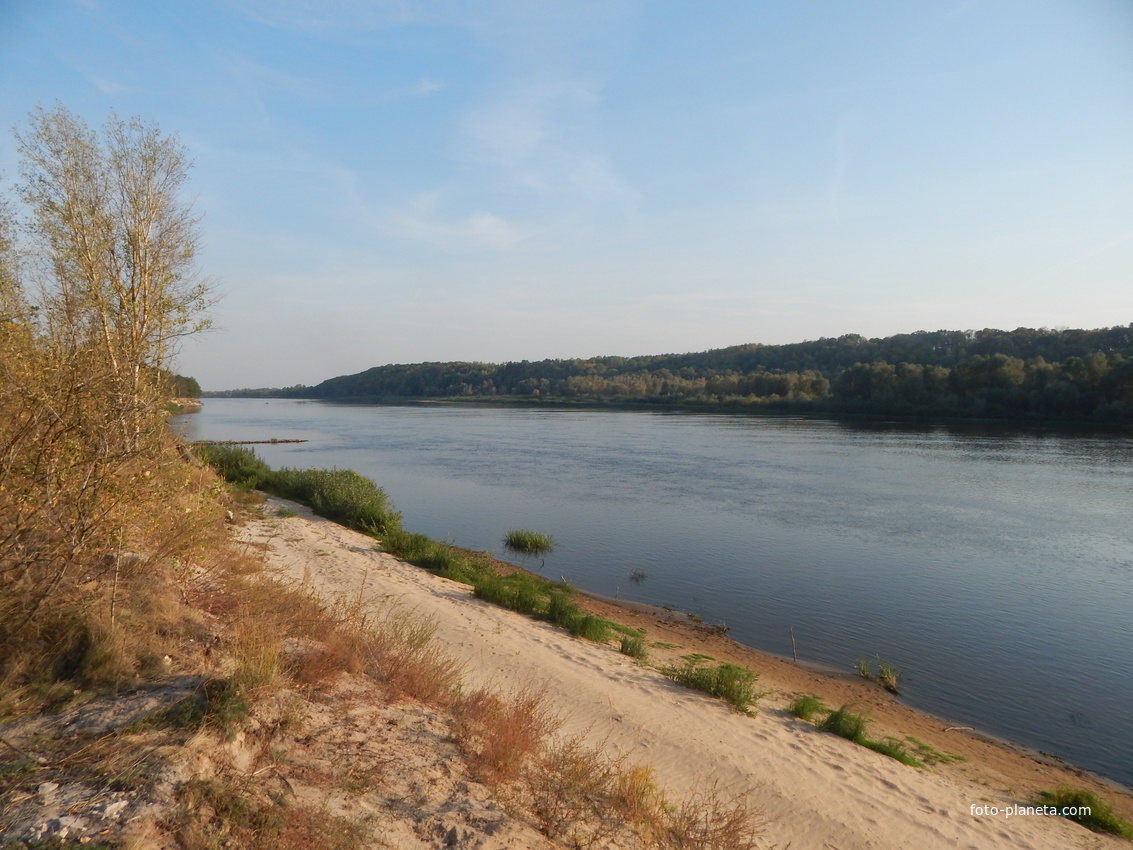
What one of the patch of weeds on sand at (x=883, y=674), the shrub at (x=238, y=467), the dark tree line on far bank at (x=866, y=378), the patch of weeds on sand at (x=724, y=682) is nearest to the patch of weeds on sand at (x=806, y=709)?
the patch of weeds on sand at (x=724, y=682)

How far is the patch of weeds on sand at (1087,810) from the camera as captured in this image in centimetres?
650

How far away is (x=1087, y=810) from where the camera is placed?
21.9ft

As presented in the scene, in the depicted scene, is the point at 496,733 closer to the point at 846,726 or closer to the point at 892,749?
the point at 846,726

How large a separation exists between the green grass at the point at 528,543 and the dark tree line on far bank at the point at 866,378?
5522cm

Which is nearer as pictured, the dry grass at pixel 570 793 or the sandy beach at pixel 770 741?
the dry grass at pixel 570 793

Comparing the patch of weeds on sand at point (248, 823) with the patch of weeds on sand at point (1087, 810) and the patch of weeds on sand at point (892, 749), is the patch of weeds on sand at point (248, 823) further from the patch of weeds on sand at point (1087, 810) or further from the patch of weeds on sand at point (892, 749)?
the patch of weeds on sand at point (1087, 810)

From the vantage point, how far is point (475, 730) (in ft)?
17.3

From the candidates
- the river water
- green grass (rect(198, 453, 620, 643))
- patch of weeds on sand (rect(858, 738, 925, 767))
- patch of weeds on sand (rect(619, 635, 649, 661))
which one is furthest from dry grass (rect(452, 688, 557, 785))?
the river water

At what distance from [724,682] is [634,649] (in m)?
1.72

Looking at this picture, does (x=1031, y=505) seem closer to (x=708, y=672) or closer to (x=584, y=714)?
(x=708, y=672)

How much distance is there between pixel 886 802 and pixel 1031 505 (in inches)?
862

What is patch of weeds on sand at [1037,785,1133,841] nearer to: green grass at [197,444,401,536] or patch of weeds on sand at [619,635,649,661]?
patch of weeds on sand at [619,635,649,661]

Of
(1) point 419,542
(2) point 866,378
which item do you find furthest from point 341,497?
(2) point 866,378

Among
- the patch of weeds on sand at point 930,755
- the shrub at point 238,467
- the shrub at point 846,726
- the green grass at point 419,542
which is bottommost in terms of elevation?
the patch of weeds on sand at point 930,755
